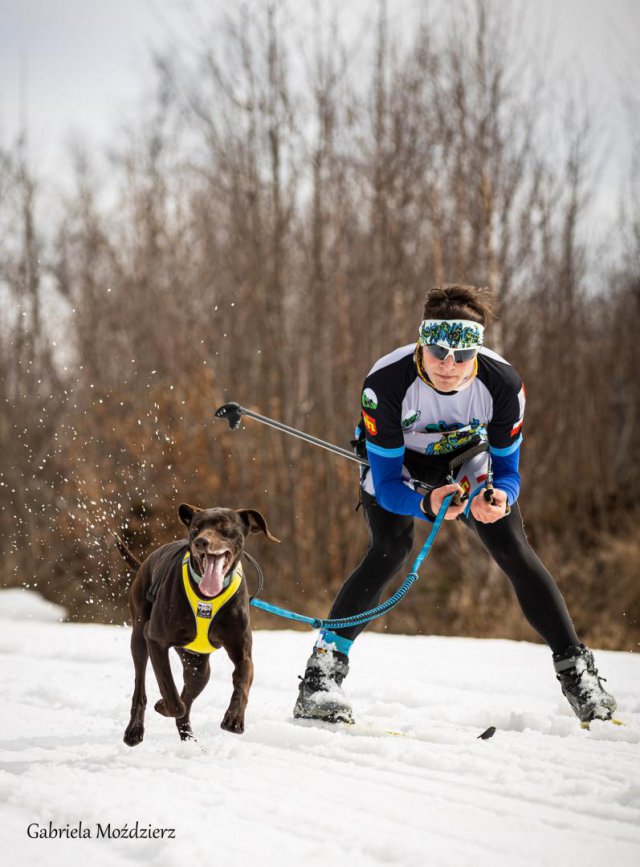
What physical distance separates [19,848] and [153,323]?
566 inches

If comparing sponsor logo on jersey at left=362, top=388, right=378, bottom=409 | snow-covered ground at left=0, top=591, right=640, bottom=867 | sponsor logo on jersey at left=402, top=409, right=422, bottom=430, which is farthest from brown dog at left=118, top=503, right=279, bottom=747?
sponsor logo on jersey at left=402, top=409, right=422, bottom=430

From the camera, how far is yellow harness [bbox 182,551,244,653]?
335cm

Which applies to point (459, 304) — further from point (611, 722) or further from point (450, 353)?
point (611, 722)

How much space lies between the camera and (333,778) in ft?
10.6

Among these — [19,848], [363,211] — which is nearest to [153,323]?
[363,211]

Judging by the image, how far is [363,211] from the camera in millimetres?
11312

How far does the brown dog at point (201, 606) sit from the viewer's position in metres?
3.34

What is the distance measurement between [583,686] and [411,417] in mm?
1318

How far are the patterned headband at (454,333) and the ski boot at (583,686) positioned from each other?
1363 millimetres

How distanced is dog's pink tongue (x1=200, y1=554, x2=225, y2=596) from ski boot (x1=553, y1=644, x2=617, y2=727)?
154 cm

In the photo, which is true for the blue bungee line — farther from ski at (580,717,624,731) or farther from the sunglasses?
ski at (580,717,624,731)

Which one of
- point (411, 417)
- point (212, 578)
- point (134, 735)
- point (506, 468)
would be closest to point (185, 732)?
point (134, 735)
